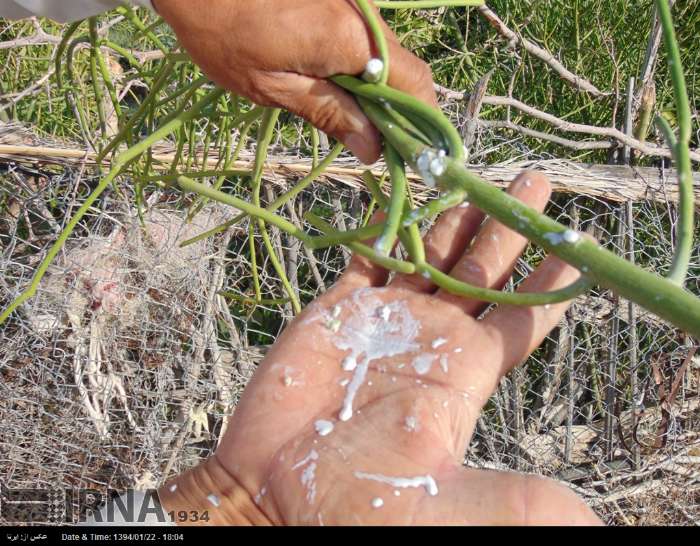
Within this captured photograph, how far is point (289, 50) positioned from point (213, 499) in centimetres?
47

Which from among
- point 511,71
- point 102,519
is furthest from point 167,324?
point 511,71

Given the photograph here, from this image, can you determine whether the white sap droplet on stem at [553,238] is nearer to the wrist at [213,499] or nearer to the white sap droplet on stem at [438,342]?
the white sap droplet on stem at [438,342]

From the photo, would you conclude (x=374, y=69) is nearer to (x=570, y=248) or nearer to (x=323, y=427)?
(x=570, y=248)

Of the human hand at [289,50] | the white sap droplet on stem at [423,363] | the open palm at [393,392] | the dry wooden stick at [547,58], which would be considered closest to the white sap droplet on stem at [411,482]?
the open palm at [393,392]

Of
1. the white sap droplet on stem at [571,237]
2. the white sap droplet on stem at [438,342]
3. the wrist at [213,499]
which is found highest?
the white sap droplet on stem at [571,237]

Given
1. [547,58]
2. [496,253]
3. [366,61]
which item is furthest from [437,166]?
[547,58]

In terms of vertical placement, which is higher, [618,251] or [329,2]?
[329,2]

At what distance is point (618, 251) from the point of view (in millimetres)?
1312

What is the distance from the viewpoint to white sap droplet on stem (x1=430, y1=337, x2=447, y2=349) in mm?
809

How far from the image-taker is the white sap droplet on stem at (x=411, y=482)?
2.28 ft

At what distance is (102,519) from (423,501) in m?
0.36

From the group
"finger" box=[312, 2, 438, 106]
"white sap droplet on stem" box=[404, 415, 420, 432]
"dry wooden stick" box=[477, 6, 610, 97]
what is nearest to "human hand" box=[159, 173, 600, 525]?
"white sap droplet on stem" box=[404, 415, 420, 432]

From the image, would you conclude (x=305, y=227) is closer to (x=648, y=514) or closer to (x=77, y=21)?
(x=77, y=21)

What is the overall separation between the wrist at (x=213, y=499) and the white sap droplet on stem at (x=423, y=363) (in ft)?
0.74
